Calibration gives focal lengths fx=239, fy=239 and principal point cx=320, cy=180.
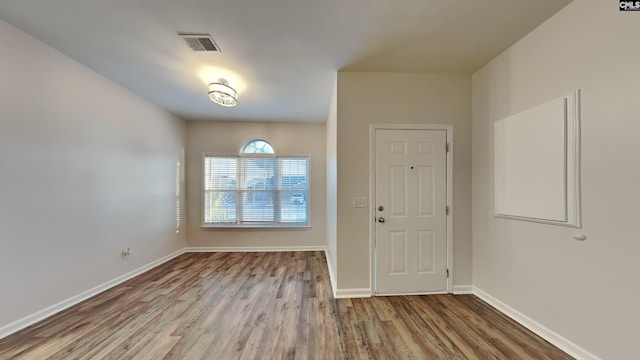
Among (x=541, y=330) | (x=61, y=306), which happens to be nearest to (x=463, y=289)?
(x=541, y=330)

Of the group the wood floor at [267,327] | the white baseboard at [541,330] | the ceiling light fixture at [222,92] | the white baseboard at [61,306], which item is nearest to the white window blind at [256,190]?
the white baseboard at [61,306]

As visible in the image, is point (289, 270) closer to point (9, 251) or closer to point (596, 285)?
point (9, 251)

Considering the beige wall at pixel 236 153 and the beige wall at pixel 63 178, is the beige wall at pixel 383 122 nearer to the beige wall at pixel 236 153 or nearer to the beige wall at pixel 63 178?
the beige wall at pixel 236 153

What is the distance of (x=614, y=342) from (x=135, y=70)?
515 cm

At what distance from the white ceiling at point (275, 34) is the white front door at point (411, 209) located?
36.7 inches

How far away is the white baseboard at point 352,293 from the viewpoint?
2.91 m

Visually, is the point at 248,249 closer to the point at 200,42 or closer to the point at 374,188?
the point at 374,188

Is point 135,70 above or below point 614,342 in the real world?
above

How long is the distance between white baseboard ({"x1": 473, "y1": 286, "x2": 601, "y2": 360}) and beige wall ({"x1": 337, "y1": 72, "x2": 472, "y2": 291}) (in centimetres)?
38

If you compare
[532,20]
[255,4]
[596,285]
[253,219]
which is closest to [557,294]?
[596,285]

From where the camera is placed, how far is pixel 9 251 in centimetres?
215

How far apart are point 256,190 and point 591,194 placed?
192 inches

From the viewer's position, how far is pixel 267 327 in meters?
2.31

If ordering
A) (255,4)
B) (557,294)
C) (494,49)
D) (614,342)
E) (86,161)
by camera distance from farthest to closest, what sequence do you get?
(86,161) < (494,49) < (557,294) < (255,4) < (614,342)
